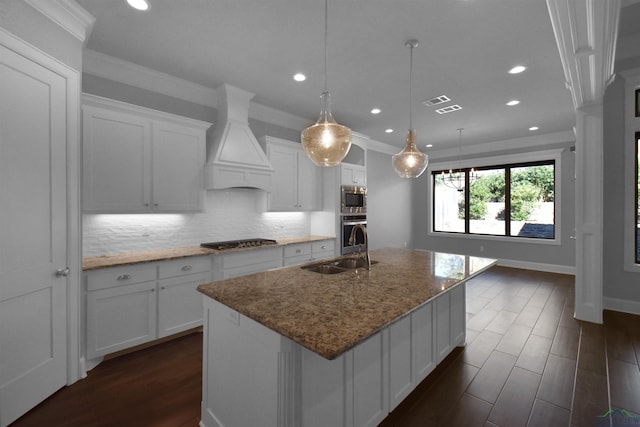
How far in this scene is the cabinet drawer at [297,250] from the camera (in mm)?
3900

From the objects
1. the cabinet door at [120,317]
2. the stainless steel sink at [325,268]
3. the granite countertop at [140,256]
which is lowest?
the cabinet door at [120,317]

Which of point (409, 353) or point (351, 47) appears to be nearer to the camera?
point (409, 353)

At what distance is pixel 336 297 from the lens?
1506 mm

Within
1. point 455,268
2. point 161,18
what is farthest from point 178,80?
point 455,268

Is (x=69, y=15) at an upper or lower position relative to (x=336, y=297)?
upper

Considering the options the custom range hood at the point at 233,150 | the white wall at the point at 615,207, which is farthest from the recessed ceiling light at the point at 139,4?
the white wall at the point at 615,207

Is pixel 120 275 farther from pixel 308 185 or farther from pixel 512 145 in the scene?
pixel 512 145

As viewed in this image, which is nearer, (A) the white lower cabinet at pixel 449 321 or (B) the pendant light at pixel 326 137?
(B) the pendant light at pixel 326 137

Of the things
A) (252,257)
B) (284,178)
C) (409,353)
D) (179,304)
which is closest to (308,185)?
(284,178)

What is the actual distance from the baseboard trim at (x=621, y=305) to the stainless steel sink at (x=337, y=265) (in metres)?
3.50

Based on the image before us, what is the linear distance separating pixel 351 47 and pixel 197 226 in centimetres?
270

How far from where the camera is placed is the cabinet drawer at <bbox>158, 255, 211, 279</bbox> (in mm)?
2777

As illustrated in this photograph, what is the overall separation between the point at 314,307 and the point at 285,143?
3.27m

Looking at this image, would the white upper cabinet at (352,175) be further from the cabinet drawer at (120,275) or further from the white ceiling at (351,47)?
the cabinet drawer at (120,275)
